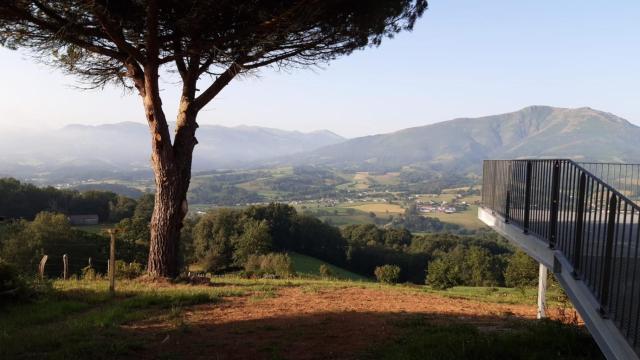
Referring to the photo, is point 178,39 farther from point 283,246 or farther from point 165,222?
point 283,246

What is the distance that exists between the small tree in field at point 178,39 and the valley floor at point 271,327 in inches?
103

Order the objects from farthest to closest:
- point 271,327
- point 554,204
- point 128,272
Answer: point 128,272 → point 271,327 → point 554,204

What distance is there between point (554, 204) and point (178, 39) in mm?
7906

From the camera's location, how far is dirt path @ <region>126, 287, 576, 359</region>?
18.2 feet

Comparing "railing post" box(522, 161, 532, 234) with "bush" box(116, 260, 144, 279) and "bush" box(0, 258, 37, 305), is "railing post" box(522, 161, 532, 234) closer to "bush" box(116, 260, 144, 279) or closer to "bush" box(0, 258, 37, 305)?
"bush" box(0, 258, 37, 305)

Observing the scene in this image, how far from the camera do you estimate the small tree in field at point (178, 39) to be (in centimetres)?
943

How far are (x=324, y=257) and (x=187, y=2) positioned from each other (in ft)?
172

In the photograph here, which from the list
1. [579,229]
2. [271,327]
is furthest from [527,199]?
[271,327]

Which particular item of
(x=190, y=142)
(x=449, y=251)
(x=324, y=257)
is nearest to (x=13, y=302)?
(x=190, y=142)

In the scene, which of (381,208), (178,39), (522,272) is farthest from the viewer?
(381,208)

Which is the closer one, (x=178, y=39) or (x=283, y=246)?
(x=178, y=39)

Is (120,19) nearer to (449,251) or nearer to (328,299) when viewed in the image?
(328,299)

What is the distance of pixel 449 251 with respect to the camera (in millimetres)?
63469

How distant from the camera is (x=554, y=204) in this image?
19.6ft
